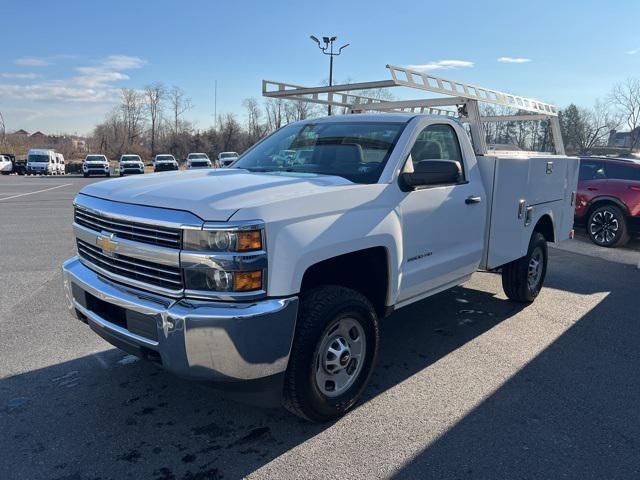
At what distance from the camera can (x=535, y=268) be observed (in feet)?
19.4

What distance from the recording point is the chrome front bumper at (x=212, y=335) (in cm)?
262

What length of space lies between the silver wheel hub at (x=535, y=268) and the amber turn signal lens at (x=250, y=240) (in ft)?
13.0

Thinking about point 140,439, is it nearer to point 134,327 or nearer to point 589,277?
point 134,327

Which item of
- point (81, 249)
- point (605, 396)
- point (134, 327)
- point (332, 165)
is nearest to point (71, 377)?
point (81, 249)

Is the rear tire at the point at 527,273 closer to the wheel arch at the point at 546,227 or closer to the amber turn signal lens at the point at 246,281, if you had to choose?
the wheel arch at the point at 546,227

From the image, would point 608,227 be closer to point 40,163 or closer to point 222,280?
point 222,280

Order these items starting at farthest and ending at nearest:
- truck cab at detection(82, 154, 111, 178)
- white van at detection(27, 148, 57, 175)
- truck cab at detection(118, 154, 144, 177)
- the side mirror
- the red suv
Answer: white van at detection(27, 148, 57, 175) → truck cab at detection(118, 154, 144, 177) → truck cab at detection(82, 154, 111, 178) → the red suv → the side mirror

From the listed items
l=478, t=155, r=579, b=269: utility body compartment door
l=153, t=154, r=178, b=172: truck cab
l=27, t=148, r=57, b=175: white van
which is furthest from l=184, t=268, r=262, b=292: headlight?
l=27, t=148, r=57, b=175: white van

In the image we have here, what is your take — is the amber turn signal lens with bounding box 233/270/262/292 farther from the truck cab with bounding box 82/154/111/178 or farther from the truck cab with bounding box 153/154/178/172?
the truck cab with bounding box 153/154/178/172

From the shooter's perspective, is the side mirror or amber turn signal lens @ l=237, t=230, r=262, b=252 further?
the side mirror

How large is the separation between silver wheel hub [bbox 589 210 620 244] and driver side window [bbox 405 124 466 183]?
272 inches

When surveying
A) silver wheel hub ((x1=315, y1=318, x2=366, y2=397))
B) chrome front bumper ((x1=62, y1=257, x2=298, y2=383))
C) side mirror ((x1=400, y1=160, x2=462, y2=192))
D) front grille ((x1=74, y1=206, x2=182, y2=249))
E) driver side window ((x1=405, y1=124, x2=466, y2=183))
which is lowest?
silver wheel hub ((x1=315, y1=318, x2=366, y2=397))

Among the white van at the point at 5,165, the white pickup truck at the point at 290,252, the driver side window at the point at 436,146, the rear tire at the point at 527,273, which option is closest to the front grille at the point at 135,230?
the white pickup truck at the point at 290,252

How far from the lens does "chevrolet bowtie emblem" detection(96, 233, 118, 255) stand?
3064mm
